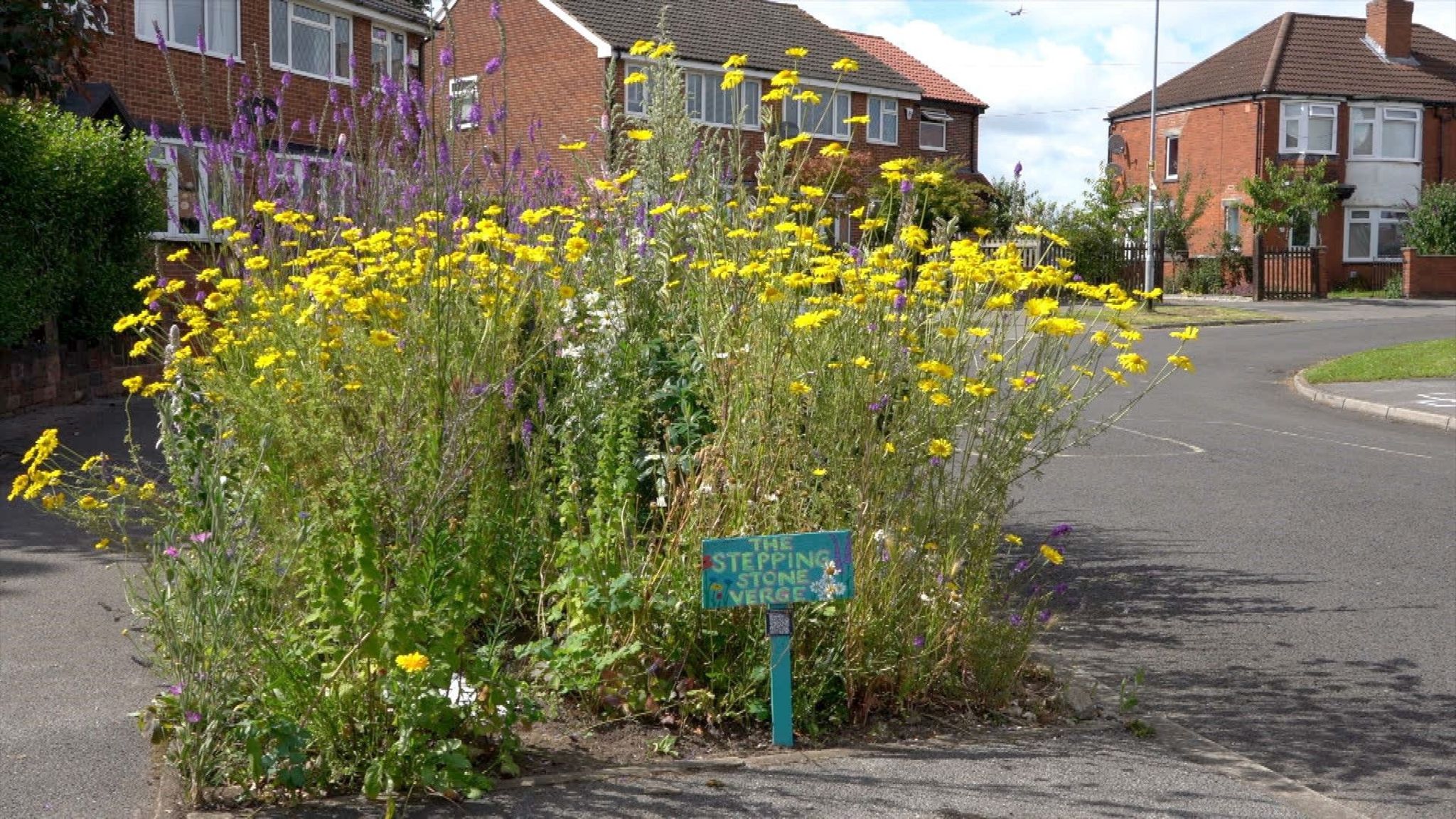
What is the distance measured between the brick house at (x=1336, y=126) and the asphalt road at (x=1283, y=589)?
33.5m

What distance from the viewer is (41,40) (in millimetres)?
12453

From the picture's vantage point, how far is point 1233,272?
44.0 metres

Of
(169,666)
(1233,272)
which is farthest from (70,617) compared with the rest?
(1233,272)

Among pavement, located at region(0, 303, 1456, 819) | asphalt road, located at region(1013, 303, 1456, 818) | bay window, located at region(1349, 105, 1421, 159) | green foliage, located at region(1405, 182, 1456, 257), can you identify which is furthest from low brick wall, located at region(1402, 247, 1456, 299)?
pavement, located at region(0, 303, 1456, 819)

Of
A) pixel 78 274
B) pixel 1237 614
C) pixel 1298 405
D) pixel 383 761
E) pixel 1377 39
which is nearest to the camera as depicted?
pixel 383 761

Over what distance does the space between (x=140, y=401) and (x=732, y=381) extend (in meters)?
12.2

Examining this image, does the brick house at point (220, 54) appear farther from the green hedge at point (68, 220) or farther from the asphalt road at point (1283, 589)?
the asphalt road at point (1283, 589)

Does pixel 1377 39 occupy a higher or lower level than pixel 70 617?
higher

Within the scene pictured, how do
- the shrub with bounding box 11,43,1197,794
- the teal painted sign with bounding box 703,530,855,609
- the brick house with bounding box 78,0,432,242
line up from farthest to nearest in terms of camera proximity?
the brick house with bounding box 78,0,432,242, the teal painted sign with bounding box 703,530,855,609, the shrub with bounding box 11,43,1197,794

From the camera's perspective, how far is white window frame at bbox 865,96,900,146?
1826 inches

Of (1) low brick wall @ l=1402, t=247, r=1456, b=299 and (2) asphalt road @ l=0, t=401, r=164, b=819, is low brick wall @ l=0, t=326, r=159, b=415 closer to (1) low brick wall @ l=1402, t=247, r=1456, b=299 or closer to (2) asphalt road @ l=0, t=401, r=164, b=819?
(2) asphalt road @ l=0, t=401, r=164, b=819

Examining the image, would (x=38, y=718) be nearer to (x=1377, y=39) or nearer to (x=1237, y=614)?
(x=1237, y=614)

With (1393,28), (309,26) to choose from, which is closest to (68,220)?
(309,26)

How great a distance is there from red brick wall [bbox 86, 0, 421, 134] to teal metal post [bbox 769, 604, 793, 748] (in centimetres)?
1803
